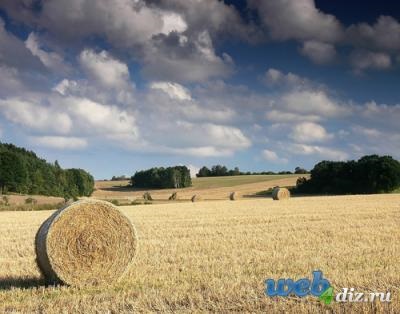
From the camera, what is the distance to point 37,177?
81.2 metres

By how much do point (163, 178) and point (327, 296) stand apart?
256ft

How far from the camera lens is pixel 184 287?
8.13m

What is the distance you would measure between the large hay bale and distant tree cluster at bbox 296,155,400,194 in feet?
174

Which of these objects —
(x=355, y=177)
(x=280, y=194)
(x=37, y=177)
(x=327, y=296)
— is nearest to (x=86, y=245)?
(x=327, y=296)

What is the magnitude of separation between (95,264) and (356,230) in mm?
9225

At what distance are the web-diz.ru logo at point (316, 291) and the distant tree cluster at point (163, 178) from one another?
7410 cm

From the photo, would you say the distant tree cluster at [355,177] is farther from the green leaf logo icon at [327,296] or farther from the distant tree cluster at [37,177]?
the green leaf logo icon at [327,296]

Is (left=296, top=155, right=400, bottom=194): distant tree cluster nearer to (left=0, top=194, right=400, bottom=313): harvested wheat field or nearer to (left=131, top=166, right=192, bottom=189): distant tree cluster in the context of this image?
(left=131, top=166, right=192, bottom=189): distant tree cluster

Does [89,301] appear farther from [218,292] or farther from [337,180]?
[337,180]

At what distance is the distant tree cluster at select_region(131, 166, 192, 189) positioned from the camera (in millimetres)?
83125

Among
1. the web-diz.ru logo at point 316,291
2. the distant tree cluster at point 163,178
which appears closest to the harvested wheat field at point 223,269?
the web-diz.ru logo at point 316,291

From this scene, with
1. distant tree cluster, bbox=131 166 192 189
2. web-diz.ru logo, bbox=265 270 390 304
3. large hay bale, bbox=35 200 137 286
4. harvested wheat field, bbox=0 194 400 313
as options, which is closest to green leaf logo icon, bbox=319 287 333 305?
web-diz.ru logo, bbox=265 270 390 304

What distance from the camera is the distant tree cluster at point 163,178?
8312cm

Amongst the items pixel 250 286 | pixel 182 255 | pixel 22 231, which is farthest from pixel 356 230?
pixel 22 231
